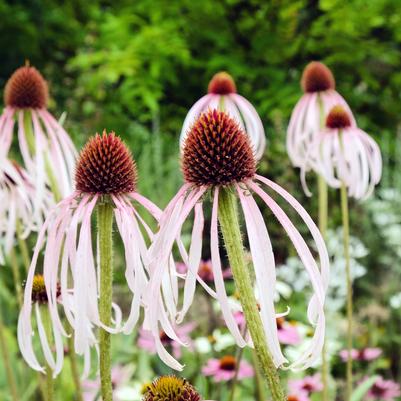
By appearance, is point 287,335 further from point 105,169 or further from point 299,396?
point 105,169

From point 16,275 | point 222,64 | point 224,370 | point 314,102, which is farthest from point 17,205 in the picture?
point 222,64

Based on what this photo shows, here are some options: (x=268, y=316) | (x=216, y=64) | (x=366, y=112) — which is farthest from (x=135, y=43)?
(x=268, y=316)

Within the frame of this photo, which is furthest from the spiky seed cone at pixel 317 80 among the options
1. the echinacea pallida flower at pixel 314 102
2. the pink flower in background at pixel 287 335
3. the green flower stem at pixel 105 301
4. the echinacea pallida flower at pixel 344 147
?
the green flower stem at pixel 105 301

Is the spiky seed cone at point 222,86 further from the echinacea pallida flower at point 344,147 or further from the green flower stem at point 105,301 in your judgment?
the green flower stem at point 105,301

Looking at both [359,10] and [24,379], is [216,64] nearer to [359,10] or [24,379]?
Answer: [359,10]

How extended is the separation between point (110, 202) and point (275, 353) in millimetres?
266

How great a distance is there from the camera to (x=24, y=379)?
70.2 inches

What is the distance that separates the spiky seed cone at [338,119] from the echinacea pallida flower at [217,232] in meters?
0.66

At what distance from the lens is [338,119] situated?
4.46ft

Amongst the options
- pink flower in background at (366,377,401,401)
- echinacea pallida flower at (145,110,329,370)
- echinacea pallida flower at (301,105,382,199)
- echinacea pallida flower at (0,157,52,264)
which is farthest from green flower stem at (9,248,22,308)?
pink flower in background at (366,377,401,401)

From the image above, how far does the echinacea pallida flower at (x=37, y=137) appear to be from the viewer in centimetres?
112

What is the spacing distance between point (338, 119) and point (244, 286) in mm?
842

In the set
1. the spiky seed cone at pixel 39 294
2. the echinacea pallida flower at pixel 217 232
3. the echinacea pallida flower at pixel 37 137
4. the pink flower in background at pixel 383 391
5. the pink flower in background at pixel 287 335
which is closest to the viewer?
the echinacea pallida flower at pixel 217 232

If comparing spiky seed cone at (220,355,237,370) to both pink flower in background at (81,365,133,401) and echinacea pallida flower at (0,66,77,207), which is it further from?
echinacea pallida flower at (0,66,77,207)
